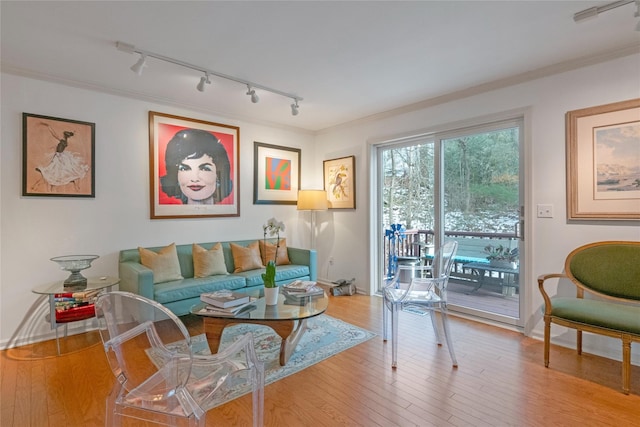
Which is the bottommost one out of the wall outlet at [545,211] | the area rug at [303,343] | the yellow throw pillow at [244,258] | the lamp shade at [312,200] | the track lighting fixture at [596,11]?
the area rug at [303,343]

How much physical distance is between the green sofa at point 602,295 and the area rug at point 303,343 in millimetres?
1547

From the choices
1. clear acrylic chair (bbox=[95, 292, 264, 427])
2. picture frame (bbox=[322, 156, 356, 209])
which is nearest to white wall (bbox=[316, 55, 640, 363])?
picture frame (bbox=[322, 156, 356, 209])

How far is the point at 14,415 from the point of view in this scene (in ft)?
6.16

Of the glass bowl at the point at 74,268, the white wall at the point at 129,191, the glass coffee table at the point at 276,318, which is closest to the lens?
the glass coffee table at the point at 276,318

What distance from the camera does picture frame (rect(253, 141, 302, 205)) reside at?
15.0ft

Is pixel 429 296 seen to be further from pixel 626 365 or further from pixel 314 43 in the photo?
pixel 314 43

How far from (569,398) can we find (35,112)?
16.0 feet

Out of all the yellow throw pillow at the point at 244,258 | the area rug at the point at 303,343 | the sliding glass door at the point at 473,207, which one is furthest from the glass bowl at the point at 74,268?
the sliding glass door at the point at 473,207


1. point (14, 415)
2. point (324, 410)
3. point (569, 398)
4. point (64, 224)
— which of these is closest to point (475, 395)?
point (569, 398)

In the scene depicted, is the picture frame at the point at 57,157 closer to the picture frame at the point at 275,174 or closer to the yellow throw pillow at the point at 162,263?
the yellow throw pillow at the point at 162,263

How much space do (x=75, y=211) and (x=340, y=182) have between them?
3284 millimetres

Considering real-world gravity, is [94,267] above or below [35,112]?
below

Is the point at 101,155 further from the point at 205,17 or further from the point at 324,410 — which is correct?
the point at 324,410

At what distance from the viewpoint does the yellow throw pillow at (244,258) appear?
390 cm
